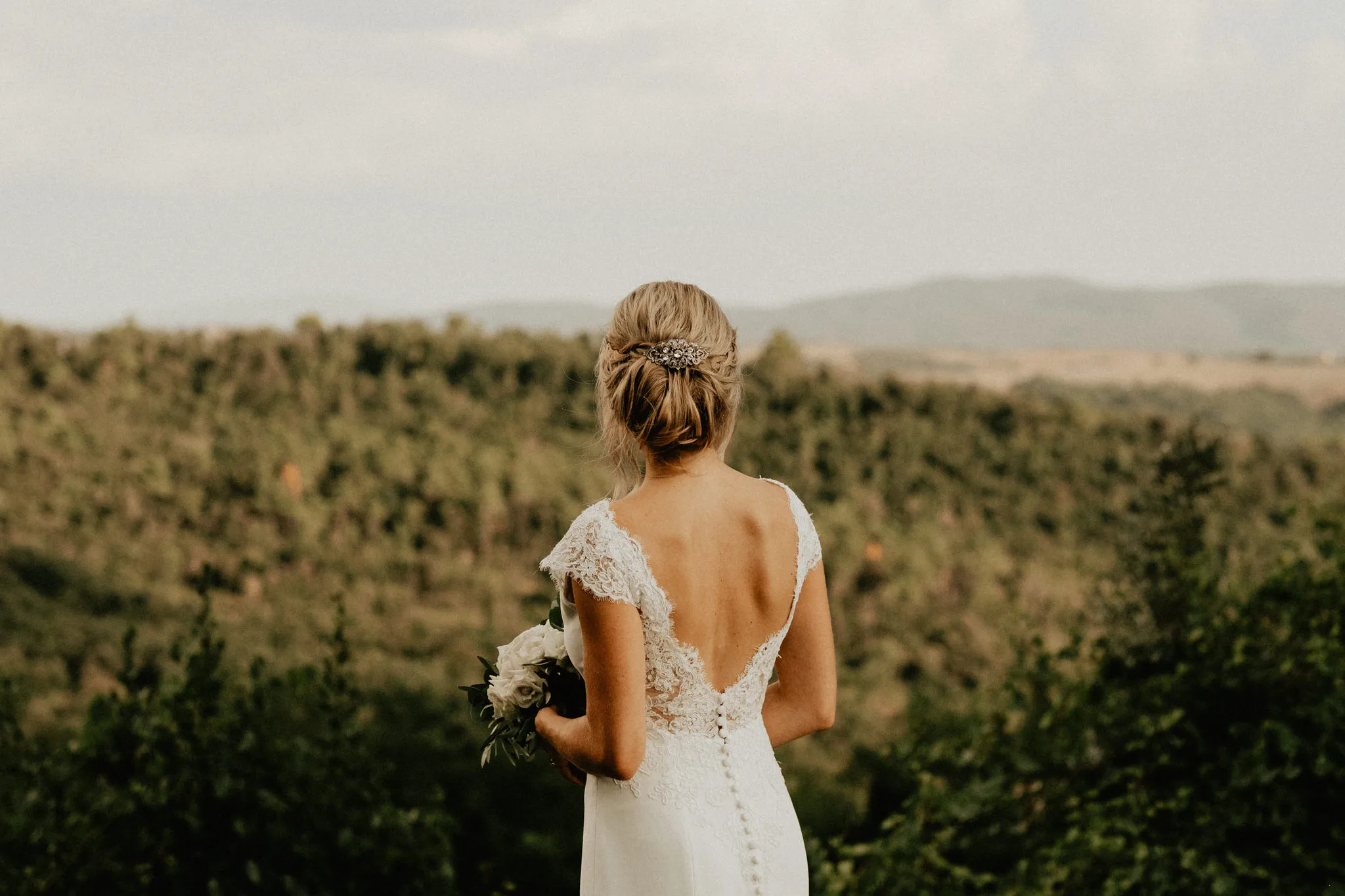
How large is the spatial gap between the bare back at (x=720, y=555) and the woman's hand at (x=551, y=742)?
360 mm

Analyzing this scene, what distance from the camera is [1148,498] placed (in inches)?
221

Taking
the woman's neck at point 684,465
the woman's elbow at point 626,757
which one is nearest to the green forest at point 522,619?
the woman's neck at point 684,465

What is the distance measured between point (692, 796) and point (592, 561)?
0.62m

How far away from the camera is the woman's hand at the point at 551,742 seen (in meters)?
2.41

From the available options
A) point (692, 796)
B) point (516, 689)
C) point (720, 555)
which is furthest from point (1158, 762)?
point (516, 689)

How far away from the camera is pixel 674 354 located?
2141 millimetres

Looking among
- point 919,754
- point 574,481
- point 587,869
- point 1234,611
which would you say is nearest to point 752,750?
point 587,869

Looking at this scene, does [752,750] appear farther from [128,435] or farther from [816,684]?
[128,435]

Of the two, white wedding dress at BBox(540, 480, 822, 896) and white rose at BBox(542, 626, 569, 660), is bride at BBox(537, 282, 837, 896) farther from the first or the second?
white rose at BBox(542, 626, 569, 660)

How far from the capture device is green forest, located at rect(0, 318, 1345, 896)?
3959mm

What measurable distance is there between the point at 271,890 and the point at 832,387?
24.4ft

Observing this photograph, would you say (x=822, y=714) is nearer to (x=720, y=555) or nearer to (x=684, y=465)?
(x=720, y=555)

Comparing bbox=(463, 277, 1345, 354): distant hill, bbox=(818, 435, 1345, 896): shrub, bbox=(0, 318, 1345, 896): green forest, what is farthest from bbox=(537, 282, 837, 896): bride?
bbox=(463, 277, 1345, 354): distant hill

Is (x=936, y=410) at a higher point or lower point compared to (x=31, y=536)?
higher
